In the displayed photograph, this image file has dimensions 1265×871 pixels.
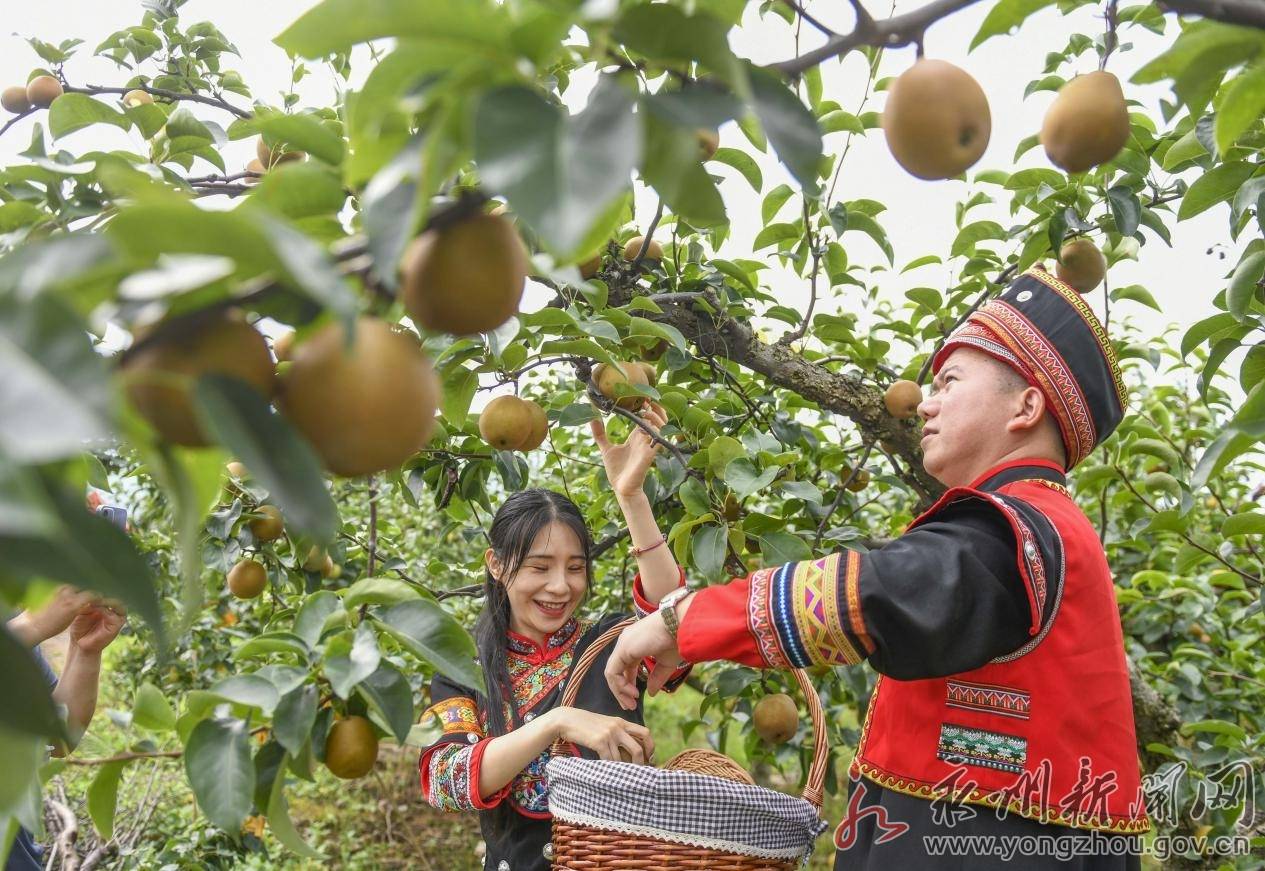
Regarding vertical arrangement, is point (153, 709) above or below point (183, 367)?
below

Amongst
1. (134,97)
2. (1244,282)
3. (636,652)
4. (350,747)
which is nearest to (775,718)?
(636,652)

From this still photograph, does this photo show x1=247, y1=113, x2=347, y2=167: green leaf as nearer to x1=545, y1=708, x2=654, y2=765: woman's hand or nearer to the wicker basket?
the wicker basket

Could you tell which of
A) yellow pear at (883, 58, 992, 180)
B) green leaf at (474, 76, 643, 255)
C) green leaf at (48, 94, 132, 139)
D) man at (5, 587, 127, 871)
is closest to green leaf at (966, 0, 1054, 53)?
yellow pear at (883, 58, 992, 180)

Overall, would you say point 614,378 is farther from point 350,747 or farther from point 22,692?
point 22,692

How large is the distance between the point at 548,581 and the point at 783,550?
532 millimetres

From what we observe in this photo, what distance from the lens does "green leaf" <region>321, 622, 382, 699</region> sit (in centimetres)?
77

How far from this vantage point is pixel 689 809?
4.15 ft

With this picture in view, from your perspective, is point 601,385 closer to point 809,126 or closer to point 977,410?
point 977,410

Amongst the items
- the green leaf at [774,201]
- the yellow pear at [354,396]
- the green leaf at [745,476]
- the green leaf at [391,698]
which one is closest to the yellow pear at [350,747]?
the green leaf at [391,698]

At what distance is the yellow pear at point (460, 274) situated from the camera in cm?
55

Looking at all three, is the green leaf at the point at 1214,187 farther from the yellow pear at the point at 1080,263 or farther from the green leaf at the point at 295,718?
the green leaf at the point at 295,718

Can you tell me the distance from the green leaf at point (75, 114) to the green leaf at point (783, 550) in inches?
41.0

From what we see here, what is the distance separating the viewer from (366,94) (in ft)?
1.76

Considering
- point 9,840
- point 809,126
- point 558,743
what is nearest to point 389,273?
point 809,126
